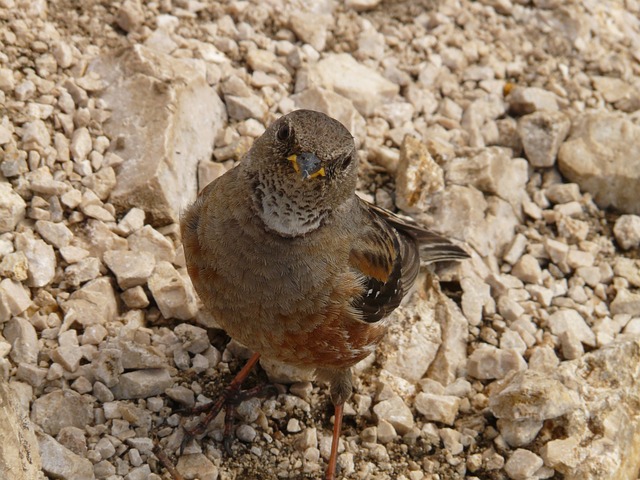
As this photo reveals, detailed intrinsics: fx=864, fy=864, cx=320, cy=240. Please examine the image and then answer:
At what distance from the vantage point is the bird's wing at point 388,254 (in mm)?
5008

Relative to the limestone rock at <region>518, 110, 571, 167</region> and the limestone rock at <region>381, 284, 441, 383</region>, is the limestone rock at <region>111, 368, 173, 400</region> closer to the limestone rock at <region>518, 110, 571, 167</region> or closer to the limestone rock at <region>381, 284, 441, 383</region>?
the limestone rock at <region>381, 284, 441, 383</region>

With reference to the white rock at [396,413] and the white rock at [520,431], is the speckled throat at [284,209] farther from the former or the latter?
the white rock at [520,431]

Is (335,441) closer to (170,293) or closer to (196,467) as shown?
(196,467)

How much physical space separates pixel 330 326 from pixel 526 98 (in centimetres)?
329

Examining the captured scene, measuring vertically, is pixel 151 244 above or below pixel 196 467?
above

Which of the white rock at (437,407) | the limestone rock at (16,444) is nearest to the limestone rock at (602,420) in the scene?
the white rock at (437,407)

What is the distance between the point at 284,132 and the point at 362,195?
201cm

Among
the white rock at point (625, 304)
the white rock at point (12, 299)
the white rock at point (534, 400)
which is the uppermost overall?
the white rock at point (12, 299)

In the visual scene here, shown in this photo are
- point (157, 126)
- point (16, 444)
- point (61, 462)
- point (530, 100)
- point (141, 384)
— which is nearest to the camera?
point (16, 444)

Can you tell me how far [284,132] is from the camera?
4.47m

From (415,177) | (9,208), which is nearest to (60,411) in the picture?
(9,208)

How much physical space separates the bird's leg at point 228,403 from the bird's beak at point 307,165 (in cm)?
156

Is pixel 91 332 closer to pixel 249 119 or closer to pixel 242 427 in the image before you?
pixel 242 427

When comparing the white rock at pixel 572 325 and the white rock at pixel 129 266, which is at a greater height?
the white rock at pixel 129 266
